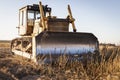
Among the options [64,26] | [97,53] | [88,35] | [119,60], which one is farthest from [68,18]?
[119,60]

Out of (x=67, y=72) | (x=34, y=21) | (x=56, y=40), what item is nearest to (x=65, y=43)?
(x=56, y=40)

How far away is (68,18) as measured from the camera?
13703mm

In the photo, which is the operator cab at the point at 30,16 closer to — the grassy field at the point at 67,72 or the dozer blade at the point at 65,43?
the dozer blade at the point at 65,43

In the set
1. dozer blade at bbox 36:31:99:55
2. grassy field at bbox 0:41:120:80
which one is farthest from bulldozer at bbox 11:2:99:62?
grassy field at bbox 0:41:120:80

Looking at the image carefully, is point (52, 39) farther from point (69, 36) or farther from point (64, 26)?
point (64, 26)

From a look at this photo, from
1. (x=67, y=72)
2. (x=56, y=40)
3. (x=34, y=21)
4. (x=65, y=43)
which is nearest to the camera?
(x=67, y=72)

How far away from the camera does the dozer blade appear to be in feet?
36.7

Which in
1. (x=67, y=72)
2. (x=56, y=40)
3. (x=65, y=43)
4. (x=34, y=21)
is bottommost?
(x=67, y=72)

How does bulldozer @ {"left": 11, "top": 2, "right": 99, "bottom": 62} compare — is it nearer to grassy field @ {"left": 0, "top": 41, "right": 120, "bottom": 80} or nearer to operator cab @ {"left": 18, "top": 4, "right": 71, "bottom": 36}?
operator cab @ {"left": 18, "top": 4, "right": 71, "bottom": 36}

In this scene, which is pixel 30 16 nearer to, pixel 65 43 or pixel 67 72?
pixel 65 43

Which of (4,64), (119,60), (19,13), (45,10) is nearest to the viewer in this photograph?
(119,60)

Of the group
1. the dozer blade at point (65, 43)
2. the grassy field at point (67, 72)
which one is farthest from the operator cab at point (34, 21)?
the grassy field at point (67, 72)

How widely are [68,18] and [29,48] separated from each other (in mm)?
2395

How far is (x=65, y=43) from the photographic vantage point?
11.8 m
